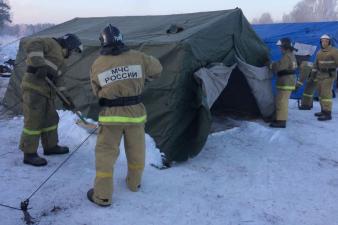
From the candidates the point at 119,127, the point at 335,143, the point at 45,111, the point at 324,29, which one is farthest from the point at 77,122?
the point at 324,29

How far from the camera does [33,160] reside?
5539 millimetres

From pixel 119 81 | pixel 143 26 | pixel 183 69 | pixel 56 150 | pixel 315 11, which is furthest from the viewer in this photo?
pixel 315 11

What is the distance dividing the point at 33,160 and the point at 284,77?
4788mm

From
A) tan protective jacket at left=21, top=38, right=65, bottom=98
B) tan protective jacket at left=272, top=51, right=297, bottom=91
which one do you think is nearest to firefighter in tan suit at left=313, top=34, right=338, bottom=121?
tan protective jacket at left=272, top=51, right=297, bottom=91

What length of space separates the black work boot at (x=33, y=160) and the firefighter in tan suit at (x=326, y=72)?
6.01m

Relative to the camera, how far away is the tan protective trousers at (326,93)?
8.97m

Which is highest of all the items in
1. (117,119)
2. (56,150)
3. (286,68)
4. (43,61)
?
(43,61)

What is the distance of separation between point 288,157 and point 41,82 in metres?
3.84

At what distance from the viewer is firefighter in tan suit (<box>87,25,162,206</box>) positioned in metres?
4.34

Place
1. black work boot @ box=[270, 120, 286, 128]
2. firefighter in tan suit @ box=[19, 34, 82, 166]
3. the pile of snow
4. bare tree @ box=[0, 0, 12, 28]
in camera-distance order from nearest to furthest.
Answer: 1. firefighter in tan suit @ box=[19, 34, 82, 166]
2. black work boot @ box=[270, 120, 286, 128]
3. the pile of snow
4. bare tree @ box=[0, 0, 12, 28]

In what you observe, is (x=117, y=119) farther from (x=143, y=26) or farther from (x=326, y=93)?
(x=326, y=93)

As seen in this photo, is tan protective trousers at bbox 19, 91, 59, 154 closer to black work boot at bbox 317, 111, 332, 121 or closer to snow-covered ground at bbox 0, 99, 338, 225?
snow-covered ground at bbox 0, 99, 338, 225

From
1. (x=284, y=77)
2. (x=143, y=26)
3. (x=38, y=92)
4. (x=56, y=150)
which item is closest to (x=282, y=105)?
(x=284, y=77)

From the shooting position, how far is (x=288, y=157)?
251 inches
